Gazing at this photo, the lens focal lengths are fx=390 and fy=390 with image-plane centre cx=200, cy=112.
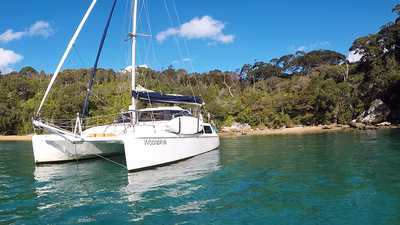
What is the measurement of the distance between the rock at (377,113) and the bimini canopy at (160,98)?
34.6 metres

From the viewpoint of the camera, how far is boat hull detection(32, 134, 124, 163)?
60.1ft

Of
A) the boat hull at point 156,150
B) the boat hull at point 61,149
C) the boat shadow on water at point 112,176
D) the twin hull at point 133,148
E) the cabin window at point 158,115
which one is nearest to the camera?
the boat shadow on water at point 112,176

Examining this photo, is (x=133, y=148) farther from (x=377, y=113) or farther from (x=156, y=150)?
(x=377, y=113)

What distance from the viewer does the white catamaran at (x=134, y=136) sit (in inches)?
607

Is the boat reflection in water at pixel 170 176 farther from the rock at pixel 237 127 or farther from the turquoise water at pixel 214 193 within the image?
the rock at pixel 237 127

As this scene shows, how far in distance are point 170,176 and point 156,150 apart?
204 cm

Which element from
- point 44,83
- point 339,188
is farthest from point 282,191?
point 44,83

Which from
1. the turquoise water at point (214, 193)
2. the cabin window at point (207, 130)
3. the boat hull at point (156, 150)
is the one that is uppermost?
the cabin window at point (207, 130)

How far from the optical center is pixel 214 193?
11.1 metres

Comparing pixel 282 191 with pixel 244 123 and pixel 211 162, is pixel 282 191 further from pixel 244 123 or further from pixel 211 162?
pixel 244 123

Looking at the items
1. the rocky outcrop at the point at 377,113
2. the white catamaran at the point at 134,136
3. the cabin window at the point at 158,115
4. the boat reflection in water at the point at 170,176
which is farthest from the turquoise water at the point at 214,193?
the rocky outcrop at the point at 377,113

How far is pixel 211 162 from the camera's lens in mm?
18141

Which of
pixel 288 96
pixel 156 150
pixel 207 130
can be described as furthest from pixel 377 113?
pixel 156 150

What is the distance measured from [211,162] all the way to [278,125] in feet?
135
